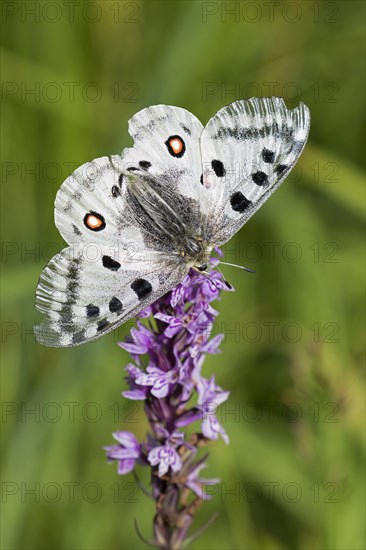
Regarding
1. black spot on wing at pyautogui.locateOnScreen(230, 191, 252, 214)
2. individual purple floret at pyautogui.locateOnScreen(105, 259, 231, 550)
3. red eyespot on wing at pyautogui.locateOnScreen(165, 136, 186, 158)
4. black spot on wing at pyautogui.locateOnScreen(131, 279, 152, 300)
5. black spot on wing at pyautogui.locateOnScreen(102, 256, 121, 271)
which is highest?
red eyespot on wing at pyautogui.locateOnScreen(165, 136, 186, 158)

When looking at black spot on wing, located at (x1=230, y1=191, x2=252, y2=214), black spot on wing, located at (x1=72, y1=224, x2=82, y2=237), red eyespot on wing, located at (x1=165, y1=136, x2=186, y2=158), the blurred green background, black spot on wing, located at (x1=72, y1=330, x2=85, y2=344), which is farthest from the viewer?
the blurred green background

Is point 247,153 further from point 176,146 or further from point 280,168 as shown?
point 176,146

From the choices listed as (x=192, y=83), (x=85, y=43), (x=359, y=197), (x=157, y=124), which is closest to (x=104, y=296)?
(x=157, y=124)

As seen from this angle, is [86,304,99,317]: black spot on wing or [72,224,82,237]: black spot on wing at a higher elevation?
[72,224,82,237]: black spot on wing

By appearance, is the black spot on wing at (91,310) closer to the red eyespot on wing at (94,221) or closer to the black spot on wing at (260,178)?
the red eyespot on wing at (94,221)

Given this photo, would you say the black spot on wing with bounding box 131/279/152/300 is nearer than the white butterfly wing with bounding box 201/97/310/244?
Yes

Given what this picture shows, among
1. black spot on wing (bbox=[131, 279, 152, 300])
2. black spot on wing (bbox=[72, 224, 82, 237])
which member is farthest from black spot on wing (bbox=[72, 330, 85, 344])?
black spot on wing (bbox=[72, 224, 82, 237])

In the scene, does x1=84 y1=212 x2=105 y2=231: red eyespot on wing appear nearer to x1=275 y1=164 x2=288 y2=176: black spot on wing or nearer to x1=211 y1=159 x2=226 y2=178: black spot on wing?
x1=211 y1=159 x2=226 y2=178: black spot on wing
